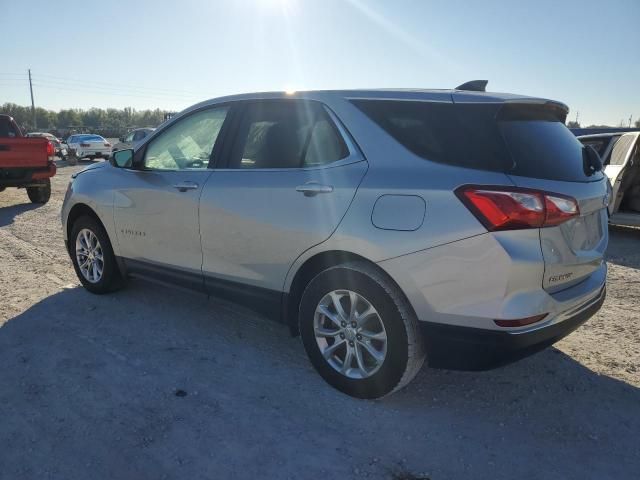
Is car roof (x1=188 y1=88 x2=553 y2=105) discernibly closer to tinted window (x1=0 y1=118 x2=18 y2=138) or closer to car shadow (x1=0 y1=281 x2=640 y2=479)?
car shadow (x1=0 y1=281 x2=640 y2=479)

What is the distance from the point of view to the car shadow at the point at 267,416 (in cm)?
233

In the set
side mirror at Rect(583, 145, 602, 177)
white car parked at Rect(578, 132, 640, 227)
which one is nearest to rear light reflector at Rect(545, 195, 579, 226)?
side mirror at Rect(583, 145, 602, 177)

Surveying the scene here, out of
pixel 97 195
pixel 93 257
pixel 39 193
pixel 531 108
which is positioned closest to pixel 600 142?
pixel 531 108

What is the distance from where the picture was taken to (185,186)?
3.58 metres

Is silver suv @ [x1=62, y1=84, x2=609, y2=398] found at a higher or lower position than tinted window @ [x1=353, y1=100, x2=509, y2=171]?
lower

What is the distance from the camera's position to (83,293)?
15.4 feet

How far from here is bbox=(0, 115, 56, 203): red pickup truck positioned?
9.42 m

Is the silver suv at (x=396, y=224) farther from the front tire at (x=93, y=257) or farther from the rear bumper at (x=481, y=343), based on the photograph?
the front tire at (x=93, y=257)

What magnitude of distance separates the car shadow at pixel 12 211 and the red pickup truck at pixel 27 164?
0.35m

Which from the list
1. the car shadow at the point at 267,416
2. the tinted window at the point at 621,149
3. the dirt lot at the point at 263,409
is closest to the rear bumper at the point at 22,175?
the dirt lot at the point at 263,409

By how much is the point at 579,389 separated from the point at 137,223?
3439 millimetres

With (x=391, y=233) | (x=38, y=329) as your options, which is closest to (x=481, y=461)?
(x=391, y=233)

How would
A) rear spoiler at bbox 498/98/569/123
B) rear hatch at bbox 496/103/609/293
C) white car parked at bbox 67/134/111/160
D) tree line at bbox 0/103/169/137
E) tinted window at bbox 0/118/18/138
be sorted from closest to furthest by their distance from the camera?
rear hatch at bbox 496/103/609/293 < rear spoiler at bbox 498/98/569/123 < tinted window at bbox 0/118/18/138 < white car parked at bbox 67/134/111/160 < tree line at bbox 0/103/169/137

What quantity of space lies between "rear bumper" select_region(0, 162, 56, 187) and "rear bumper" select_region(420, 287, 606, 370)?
969cm
